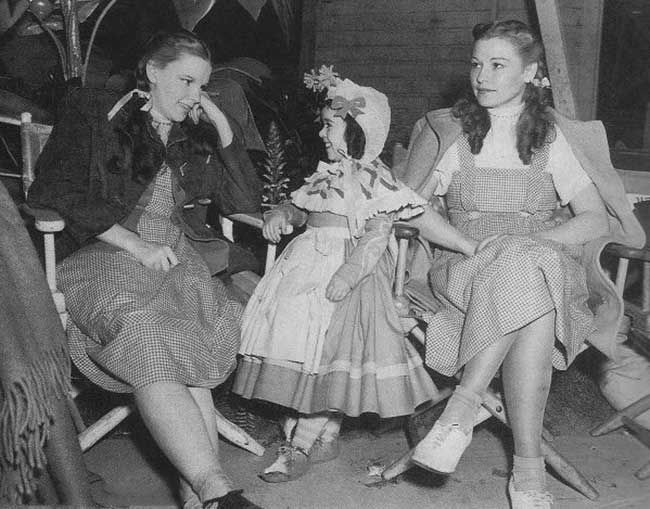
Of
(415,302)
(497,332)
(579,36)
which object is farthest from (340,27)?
(497,332)

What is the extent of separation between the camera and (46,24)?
4.12m

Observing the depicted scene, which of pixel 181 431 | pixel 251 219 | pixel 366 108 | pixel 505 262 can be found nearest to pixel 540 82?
pixel 366 108

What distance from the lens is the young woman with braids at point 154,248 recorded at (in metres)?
2.43

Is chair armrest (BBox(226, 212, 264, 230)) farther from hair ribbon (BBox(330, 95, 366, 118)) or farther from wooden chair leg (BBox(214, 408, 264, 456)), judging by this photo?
wooden chair leg (BBox(214, 408, 264, 456))

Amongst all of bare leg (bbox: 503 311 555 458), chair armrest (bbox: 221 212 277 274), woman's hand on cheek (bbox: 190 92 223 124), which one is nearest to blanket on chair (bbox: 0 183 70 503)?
woman's hand on cheek (bbox: 190 92 223 124)

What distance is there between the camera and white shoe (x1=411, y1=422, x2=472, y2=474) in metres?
2.48

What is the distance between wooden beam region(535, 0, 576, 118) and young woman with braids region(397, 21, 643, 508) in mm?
1599

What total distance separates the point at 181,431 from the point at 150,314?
40cm

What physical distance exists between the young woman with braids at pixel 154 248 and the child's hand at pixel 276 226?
0.25m

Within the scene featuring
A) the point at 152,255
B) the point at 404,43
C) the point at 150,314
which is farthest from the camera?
the point at 404,43

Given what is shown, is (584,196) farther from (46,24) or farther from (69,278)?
(46,24)

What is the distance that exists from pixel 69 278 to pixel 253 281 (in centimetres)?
80

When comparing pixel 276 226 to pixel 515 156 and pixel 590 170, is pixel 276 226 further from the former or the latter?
pixel 590 170

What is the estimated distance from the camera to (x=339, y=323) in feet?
9.18
